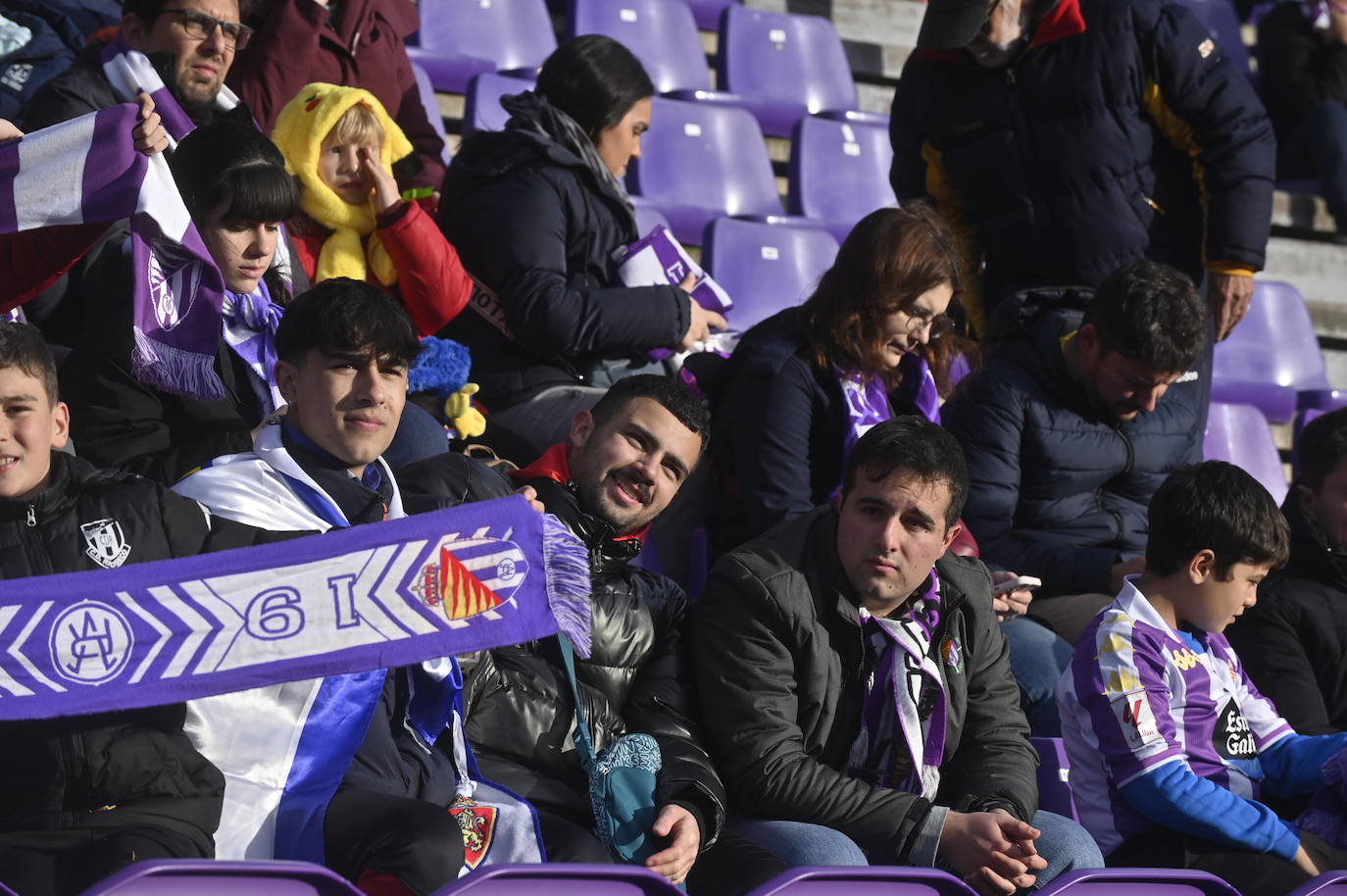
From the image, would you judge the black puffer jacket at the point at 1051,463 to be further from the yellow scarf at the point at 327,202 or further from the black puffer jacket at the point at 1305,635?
the yellow scarf at the point at 327,202

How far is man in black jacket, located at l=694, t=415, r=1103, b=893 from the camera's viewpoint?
2789 millimetres

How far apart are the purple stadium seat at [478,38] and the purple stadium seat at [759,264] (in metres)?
1.09

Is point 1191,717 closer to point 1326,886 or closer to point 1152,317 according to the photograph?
point 1326,886

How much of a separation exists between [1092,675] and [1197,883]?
0.54 metres

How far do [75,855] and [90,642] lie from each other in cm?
28

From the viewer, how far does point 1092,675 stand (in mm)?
3039

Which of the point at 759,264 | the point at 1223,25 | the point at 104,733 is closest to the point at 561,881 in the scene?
the point at 104,733

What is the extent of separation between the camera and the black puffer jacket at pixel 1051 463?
12.6ft

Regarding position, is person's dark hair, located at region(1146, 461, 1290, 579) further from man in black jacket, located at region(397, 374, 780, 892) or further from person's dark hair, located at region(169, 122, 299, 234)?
person's dark hair, located at region(169, 122, 299, 234)

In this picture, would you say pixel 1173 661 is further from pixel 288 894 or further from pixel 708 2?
pixel 708 2

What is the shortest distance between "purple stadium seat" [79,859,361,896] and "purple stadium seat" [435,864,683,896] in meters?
0.15

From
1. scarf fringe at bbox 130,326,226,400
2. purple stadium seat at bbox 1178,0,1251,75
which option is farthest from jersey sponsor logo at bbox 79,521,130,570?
purple stadium seat at bbox 1178,0,1251,75

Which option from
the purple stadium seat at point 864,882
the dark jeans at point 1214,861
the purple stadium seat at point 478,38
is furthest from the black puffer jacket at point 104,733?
the purple stadium seat at point 478,38

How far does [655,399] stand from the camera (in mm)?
3193
